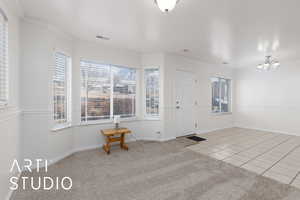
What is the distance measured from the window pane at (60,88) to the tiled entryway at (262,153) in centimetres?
312

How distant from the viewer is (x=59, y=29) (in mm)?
2609

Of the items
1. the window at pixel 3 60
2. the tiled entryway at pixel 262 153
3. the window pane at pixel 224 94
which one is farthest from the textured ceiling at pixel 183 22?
the tiled entryway at pixel 262 153

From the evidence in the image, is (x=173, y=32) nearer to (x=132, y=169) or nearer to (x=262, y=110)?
(x=132, y=169)

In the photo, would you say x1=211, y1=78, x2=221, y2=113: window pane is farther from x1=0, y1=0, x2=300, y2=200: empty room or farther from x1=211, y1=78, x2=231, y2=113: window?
x1=0, y1=0, x2=300, y2=200: empty room

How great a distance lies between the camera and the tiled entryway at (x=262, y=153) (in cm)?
Result: 227

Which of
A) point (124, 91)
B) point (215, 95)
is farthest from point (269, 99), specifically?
point (124, 91)

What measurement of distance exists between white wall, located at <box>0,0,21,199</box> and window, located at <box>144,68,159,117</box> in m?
2.79

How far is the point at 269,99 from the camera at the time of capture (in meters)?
4.99

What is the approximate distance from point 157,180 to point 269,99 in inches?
213

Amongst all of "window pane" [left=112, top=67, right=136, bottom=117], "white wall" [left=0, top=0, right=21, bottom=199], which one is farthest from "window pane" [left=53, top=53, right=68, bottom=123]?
"window pane" [left=112, top=67, right=136, bottom=117]

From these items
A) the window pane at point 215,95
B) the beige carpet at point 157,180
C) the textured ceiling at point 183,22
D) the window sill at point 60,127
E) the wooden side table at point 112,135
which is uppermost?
the textured ceiling at point 183,22

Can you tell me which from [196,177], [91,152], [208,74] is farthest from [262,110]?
[91,152]

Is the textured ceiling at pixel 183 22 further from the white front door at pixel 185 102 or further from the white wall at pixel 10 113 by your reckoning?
the white front door at pixel 185 102

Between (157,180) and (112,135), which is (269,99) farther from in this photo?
(112,135)
